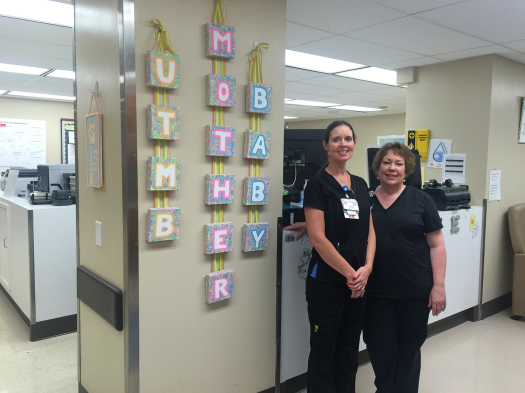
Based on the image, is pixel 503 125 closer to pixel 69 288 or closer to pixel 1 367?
pixel 69 288

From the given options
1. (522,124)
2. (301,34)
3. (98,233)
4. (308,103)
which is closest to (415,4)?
(301,34)

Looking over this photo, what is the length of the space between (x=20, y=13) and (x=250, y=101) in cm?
199

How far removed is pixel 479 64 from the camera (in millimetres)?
3631

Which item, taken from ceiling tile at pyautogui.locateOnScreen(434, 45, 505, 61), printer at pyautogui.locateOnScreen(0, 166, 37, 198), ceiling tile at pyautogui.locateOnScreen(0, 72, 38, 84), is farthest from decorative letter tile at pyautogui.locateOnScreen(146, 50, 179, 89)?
ceiling tile at pyautogui.locateOnScreen(0, 72, 38, 84)

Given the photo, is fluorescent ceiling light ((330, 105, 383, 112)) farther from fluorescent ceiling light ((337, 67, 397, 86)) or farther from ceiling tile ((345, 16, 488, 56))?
ceiling tile ((345, 16, 488, 56))

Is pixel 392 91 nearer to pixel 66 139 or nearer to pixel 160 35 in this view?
pixel 160 35

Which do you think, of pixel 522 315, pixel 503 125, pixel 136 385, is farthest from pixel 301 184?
pixel 522 315

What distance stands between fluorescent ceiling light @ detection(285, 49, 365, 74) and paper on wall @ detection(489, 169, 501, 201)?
1.62 meters

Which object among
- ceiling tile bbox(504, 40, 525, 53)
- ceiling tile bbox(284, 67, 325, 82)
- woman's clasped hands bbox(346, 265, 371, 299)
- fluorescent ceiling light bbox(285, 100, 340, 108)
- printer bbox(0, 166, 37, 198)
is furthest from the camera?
fluorescent ceiling light bbox(285, 100, 340, 108)

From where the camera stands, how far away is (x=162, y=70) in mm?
1777

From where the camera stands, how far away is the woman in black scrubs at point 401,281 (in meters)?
2.05

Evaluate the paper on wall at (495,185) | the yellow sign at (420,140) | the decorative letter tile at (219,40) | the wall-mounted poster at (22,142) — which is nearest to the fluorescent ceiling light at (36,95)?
the wall-mounted poster at (22,142)

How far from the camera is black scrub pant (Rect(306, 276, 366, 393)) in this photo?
1955mm

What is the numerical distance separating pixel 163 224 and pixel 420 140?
305 centimetres
